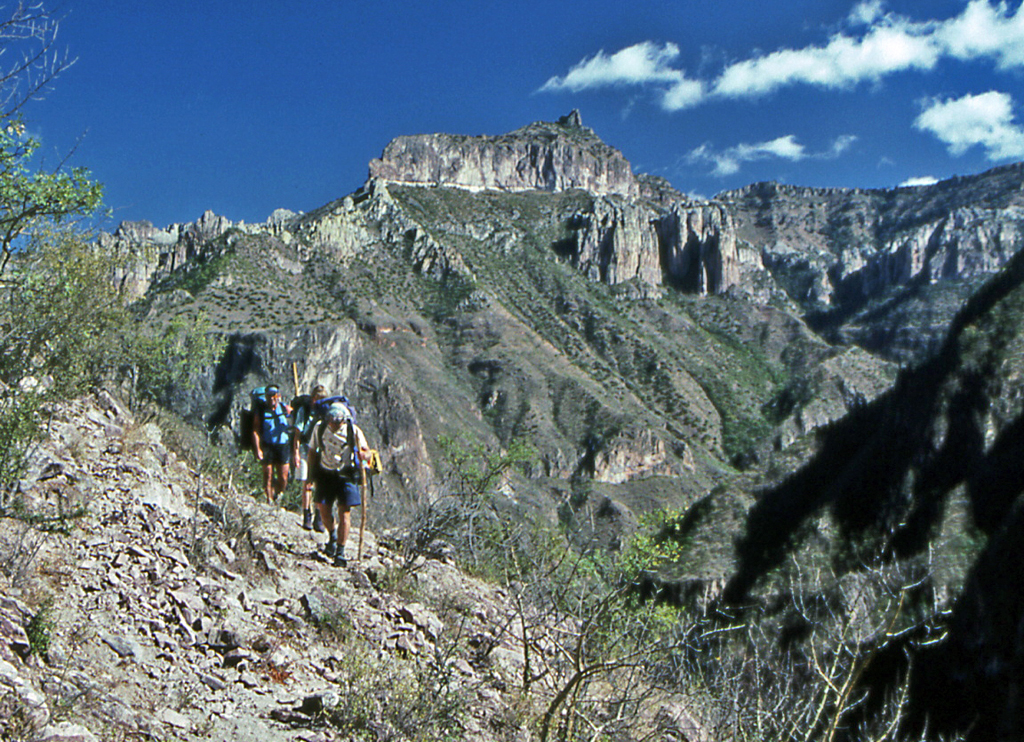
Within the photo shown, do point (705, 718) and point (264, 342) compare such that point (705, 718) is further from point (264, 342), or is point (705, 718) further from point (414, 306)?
point (414, 306)

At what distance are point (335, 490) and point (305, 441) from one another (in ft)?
5.56

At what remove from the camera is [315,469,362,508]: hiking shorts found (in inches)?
278

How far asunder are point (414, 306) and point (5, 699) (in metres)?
106

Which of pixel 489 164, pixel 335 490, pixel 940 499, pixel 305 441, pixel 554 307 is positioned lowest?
pixel 335 490

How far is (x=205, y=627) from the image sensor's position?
15.9 feet

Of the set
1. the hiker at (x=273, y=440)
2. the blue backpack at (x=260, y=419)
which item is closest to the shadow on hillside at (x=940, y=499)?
the hiker at (x=273, y=440)

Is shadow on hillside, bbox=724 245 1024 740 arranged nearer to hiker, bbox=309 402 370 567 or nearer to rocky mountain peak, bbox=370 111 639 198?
hiker, bbox=309 402 370 567

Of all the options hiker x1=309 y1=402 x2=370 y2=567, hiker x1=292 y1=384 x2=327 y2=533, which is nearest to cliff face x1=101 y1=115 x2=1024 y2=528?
hiker x1=292 y1=384 x2=327 y2=533

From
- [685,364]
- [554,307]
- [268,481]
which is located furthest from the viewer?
[554,307]

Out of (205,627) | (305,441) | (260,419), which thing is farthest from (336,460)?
(260,419)

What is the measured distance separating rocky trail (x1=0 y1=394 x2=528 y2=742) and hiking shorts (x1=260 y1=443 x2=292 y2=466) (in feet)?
7.76

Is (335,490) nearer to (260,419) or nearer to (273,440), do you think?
(273,440)

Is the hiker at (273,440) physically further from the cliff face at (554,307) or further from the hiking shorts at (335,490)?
the cliff face at (554,307)

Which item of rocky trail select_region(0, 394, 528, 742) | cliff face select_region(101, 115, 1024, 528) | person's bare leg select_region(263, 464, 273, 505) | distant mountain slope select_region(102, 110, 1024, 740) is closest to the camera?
rocky trail select_region(0, 394, 528, 742)
